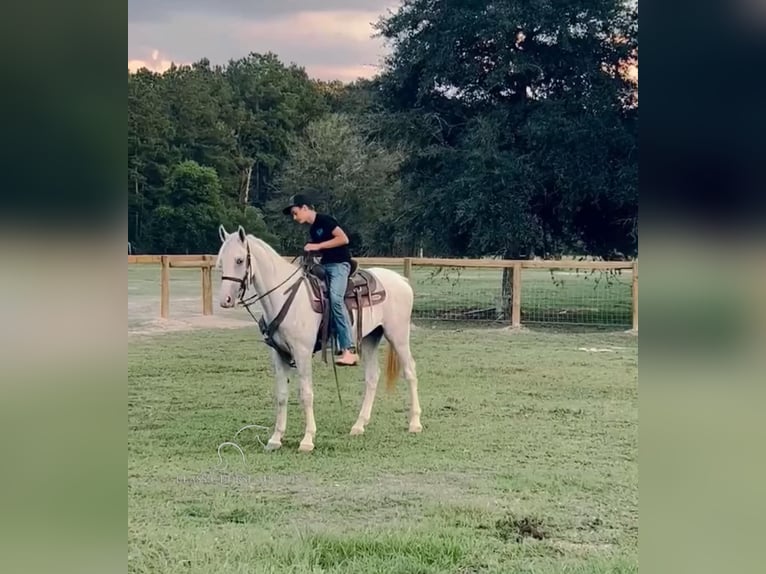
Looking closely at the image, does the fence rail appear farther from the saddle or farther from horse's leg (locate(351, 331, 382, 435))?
horse's leg (locate(351, 331, 382, 435))

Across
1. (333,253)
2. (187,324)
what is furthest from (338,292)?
(187,324)

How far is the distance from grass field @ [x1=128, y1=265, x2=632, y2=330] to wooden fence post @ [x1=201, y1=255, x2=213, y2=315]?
0.11 metres

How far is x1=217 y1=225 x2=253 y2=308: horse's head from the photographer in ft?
12.6

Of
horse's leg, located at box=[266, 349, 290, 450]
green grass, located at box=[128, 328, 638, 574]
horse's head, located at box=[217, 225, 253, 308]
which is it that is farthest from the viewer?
horse's leg, located at box=[266, 349, 290, 450]

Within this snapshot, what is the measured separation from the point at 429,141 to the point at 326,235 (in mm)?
690

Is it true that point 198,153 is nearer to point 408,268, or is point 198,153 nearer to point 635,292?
point 408,268

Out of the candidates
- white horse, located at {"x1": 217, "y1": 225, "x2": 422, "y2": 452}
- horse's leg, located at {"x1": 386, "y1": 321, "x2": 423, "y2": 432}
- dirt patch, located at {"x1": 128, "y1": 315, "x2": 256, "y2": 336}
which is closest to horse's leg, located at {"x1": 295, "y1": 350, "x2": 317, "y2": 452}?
white horse, located at {"x1": 217, "y1": 225, "x2": 422, "y2": 452}

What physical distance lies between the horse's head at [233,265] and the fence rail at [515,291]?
38cm

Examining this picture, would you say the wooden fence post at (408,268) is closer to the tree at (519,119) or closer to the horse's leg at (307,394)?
the tree at (519,119)

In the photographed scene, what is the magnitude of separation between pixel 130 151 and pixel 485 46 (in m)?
1.69

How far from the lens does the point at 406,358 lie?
4.08 m

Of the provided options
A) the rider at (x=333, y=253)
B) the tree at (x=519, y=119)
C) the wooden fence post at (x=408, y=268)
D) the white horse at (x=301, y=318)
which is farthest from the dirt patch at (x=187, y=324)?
the tree at (x=519, y=119)
